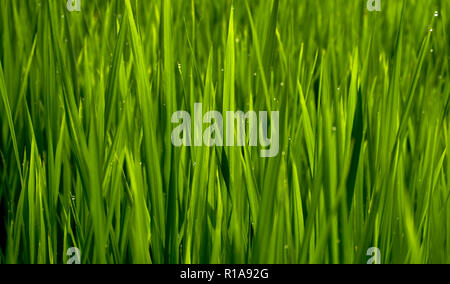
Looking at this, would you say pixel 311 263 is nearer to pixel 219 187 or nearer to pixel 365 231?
pixel 365 231

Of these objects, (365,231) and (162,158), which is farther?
(162,158)

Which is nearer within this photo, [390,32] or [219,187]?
[219,187]

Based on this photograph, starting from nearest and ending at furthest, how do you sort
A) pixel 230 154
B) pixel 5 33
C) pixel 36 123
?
pixel 230 154, pixel 36 123, pixel 5 33

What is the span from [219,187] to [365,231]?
246 millimetres

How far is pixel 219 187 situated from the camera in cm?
85

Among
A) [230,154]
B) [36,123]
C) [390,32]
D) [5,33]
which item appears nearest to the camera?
[230,154]

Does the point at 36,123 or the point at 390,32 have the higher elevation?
the point at 390,32

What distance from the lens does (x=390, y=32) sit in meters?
1.52

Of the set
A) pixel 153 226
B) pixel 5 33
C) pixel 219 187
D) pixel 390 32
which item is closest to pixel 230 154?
pixel 219 187

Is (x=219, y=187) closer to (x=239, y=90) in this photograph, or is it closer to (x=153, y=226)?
(x=153, y=226)

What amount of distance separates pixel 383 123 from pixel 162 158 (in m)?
0.38
